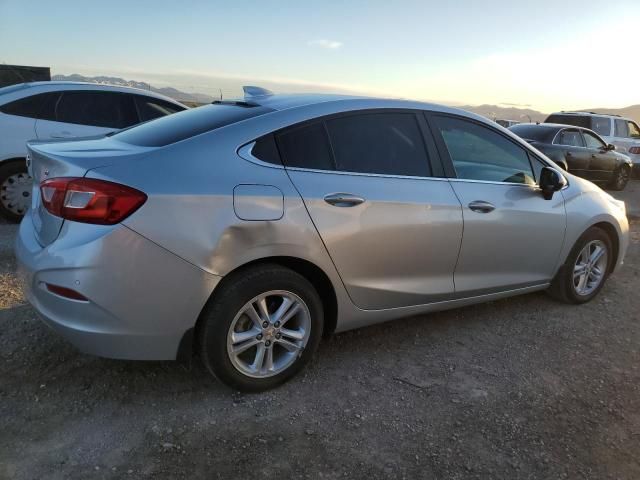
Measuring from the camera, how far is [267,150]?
2928 millimetres

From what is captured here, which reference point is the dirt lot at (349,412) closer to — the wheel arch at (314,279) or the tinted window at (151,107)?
the wheel arch at (314,279)

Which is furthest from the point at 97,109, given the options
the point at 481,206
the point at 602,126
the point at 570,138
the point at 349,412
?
the point at 602,126

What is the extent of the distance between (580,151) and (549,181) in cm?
824

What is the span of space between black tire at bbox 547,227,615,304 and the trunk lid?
3367 millimetres

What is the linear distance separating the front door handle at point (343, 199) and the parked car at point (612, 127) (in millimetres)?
11976

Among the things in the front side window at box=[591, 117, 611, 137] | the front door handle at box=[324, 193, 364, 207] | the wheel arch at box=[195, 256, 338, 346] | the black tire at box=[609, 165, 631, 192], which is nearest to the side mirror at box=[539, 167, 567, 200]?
the front door handle at box=[324, 193, 364, 207]

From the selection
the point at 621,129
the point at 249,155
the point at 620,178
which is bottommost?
the point at 620,178

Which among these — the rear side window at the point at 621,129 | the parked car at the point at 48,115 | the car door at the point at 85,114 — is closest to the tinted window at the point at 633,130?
the rear side window at the point at 621,129

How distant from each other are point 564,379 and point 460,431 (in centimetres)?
99

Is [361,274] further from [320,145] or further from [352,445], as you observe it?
[352,445]

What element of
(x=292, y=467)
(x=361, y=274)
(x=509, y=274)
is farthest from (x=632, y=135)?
(x=292, y=467)

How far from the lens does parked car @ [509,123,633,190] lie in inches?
420

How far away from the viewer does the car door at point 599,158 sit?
459 inches

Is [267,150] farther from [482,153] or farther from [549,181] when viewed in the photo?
[549,181]
